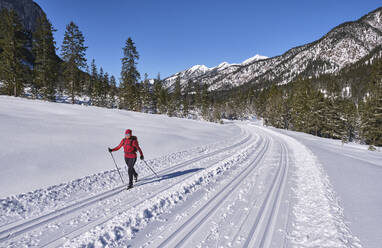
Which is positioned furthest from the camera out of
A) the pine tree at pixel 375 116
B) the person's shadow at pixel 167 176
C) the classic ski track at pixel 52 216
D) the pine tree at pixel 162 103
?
the pine tree at pixel 162 103

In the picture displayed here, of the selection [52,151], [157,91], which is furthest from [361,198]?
[157,91]

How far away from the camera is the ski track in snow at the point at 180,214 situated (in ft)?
11.5

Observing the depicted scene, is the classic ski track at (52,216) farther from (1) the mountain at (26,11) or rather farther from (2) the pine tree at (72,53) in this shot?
(1) the mountain at (26,11)

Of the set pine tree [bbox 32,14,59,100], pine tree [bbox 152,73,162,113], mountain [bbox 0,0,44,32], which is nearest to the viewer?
pine tree [bbox 32,14,59,100]

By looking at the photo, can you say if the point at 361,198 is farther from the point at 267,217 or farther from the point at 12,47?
the point at 12,47

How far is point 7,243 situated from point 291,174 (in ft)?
30.9

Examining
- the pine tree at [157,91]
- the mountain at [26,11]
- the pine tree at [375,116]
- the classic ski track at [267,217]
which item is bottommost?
the classic ski track at [267,217]

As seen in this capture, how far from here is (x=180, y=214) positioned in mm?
4508

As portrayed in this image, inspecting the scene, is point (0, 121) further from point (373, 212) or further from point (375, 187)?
point (375, 187)

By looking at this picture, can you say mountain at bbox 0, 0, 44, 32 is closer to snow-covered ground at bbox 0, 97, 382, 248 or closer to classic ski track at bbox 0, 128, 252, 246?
snow-covered ground at bbox 0, 97, 382, 248

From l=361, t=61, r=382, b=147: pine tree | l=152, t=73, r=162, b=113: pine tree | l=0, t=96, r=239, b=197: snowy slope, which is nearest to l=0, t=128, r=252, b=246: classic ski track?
l=0, t=96, r=239, b=197: snowy slope

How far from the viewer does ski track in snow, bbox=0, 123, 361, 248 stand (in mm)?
3518

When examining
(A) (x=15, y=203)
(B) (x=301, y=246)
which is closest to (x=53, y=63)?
(A) (x=15, y=203)

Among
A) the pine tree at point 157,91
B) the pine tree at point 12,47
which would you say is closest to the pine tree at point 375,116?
the pine tree at point 157,91
